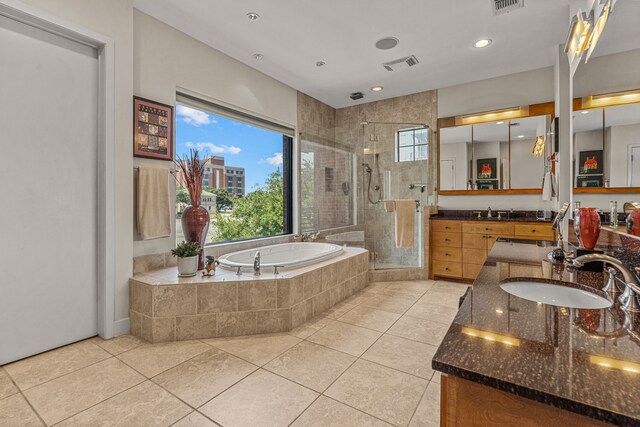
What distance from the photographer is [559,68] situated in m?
3.07

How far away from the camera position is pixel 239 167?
3730 millimetres

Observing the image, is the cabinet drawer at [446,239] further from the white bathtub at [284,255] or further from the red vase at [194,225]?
the red vase at [194,225]

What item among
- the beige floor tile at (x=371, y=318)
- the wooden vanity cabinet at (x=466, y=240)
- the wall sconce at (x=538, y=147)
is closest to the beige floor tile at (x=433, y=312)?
the beige floor tile at (x=371, y=318)

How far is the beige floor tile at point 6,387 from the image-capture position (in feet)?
5.60

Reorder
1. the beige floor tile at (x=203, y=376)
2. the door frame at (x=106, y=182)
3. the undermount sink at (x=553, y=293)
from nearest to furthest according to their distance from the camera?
the undermount sink at (x=553, y=293) → the beige floor tile at (x=203, y=376) → the door frame at (x=106, y=182)

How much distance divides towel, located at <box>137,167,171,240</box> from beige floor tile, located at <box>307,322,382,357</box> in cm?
161

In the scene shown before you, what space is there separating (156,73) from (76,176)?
1121 mm

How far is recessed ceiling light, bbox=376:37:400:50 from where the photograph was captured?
10.0ft

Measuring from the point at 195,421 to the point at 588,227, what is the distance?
217cm

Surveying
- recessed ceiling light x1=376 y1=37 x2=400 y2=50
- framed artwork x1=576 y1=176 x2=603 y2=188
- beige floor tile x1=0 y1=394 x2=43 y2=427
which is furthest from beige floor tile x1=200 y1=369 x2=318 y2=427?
recessed ceiling light x1=376 y1=37 x2=400 y2=50

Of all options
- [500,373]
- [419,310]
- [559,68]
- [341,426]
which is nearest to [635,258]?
[500,373]

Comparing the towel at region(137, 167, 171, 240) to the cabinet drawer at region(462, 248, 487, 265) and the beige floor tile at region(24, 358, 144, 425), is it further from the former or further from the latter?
the cabinet drawer at region(462, 248, 487, 265)

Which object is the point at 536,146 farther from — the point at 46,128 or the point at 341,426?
the point at 46,128

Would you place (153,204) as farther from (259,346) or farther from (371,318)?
(371,318)
